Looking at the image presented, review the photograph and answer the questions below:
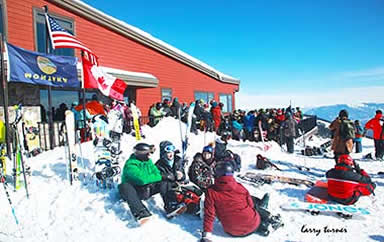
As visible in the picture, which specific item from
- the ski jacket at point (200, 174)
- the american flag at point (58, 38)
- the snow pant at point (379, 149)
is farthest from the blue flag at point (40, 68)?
the snow pant at point (379, 149)

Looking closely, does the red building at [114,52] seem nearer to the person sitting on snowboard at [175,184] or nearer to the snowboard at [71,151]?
the snowboard at [71,151]

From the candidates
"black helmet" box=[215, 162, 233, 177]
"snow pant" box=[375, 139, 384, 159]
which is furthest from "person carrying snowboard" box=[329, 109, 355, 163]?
"black helmet" box=[215, 162, 233, 177]

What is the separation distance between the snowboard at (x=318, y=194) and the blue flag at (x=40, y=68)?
766 cm

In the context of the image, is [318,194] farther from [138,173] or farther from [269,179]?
[138,173]

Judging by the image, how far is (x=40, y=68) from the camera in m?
6.99

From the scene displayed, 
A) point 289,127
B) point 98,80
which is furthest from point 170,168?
point 289,127

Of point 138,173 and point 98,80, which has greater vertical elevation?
point 98,80

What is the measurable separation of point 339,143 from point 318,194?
7.60 ft

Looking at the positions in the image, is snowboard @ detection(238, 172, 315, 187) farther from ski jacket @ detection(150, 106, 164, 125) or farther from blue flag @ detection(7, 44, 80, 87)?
blue flag @ detection(7, 44, 80, 87)

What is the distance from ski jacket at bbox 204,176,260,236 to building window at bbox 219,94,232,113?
17.3 meters

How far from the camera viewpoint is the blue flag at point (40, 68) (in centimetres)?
628

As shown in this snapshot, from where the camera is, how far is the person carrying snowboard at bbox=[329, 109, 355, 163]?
6430 millimetres

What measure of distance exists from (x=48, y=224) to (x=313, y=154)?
10.0 meters
